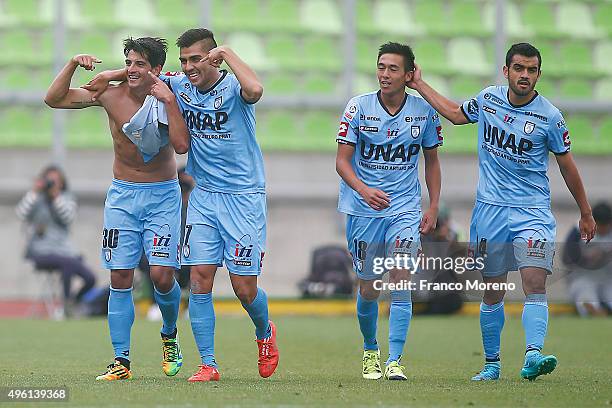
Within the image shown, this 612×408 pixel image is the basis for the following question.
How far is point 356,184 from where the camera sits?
9078mm

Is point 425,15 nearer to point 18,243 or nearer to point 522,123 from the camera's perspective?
point 18,243

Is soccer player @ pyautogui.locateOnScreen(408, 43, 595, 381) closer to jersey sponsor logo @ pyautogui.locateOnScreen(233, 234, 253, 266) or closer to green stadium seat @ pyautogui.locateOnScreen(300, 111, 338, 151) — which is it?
jersey sponsor logo @ pyautogui.locateOnScreen(233, 234, 253, 266)

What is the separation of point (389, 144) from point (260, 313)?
1.51m

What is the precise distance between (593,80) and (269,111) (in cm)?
522

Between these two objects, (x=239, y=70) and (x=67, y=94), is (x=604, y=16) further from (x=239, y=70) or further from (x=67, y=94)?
(x=67, y=94)

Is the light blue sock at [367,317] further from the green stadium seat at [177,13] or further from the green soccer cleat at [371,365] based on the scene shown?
the green stadium seat at [177,13]

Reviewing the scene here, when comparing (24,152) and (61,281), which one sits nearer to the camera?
(61,281)

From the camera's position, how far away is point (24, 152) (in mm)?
20031

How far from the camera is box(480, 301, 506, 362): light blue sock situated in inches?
363

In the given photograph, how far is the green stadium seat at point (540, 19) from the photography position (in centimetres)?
2081

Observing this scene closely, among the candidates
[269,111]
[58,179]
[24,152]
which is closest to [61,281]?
[58,179]

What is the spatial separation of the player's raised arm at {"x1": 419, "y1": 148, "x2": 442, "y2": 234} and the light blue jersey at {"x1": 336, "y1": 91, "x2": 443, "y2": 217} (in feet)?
0.28

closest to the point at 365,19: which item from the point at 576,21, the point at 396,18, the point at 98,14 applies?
the point at 396,18

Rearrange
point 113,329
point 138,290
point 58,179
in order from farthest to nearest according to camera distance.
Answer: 1. point 138,290
2. point 58,179
3. point 113,329
